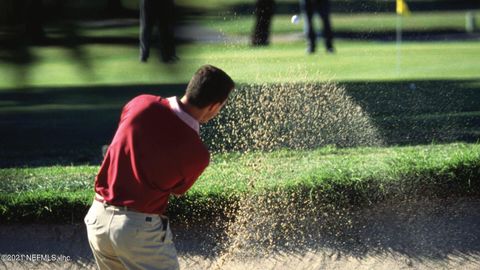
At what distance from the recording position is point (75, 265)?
515cm

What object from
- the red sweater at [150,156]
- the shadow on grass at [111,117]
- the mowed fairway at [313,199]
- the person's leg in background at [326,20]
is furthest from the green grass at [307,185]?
the person's leg in background at [326,20]

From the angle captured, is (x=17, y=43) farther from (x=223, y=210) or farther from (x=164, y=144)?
(x=223, y=210)

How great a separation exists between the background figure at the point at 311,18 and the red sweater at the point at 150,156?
31.9 ft

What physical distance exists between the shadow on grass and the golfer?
3309mm

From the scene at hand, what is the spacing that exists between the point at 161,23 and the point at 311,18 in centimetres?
1138

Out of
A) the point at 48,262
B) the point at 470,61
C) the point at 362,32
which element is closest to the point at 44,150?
the point at 48,262

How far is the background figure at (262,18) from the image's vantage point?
3575mm

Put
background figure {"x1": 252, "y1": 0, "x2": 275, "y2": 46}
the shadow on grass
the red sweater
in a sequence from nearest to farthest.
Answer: the red sweater < background figure {"x1": 252, "y1": 0, "x2": 275, "y2": 46} < the shadow on grass

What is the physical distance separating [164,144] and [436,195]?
108 inches

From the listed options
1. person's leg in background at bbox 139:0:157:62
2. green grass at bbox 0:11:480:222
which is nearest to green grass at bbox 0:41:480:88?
green grass at bbox 0:11:480:222

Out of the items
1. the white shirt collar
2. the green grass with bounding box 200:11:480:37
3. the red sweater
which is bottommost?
the green grass with bounding box 200:11:480:37

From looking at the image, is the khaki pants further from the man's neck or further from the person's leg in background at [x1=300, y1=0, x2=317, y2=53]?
the person's leg in background at [x1=300, y1=0, x2=317, y2=53]

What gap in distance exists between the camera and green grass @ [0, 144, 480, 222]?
17.7 feet

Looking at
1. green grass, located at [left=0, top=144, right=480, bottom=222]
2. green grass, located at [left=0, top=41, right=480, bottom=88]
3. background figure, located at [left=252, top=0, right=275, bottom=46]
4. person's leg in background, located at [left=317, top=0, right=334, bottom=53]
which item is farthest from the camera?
person's leg in background, located at [left=317, top=0, right=334, bottom=53]
